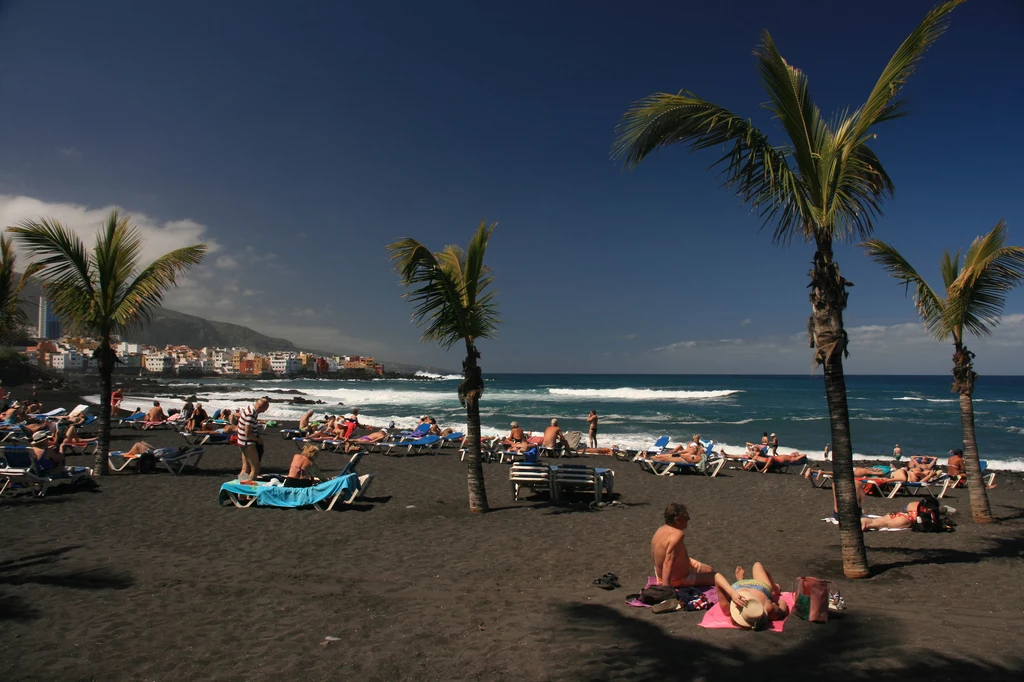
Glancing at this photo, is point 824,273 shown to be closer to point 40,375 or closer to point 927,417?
point 927,417

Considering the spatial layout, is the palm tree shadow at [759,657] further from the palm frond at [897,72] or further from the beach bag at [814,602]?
the palm frond at [897,72]

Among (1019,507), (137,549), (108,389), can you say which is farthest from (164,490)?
(1019,507)

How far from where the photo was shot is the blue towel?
877cm

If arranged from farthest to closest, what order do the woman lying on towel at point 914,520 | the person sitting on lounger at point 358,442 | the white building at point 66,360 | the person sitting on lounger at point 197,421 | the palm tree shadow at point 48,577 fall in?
the white building at point 66,360
the person sitting on lounger at point 197,421
the person sitting on lounger at point 358,442
the woman lying on towel at point 914,520
the palm tree shadow at point 48,577

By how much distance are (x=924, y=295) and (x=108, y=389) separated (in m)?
14.4

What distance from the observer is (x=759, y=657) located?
153 inches

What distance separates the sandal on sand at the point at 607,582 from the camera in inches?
219

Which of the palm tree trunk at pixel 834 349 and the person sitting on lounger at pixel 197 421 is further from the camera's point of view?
the person sitting on lounger at pixel 197 421

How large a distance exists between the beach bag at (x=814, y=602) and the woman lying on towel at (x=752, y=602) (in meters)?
0.14

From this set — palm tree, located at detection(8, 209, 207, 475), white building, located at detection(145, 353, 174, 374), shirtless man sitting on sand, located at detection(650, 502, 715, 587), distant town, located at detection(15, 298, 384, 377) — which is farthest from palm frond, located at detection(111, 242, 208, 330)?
white building, located at detection(145, 353, 174, 374)

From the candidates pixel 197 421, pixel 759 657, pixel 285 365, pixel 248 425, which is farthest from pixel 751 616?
pixel 285 365

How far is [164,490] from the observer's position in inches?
400

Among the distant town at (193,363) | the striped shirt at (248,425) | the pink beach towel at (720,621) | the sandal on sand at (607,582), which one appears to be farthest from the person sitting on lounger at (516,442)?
the distant town at (193,363)

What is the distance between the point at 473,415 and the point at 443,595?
3.63m
